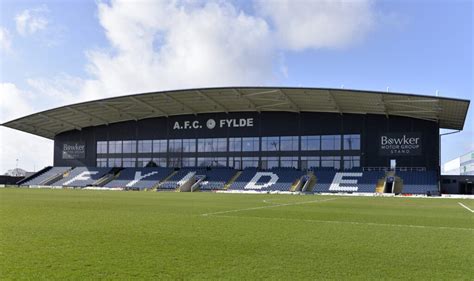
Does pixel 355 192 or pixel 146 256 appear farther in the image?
pixel 355 192

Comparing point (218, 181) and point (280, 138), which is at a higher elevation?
point (280, 138)

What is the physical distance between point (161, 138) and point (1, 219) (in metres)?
53.9

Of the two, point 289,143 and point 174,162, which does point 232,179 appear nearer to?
point 289,143

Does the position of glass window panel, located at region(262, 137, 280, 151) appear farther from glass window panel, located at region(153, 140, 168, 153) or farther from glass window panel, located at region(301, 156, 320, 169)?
glass window panel, located at region(153, 140, 168, 153)

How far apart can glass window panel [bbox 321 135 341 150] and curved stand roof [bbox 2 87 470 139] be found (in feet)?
11.8

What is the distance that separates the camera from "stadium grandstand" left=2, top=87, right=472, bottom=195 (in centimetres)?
5291

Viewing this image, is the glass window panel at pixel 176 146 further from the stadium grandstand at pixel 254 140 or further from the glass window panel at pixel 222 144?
the glass window panel at pixel 222 144

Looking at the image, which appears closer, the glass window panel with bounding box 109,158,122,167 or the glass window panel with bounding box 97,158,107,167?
the glass window panel with bounding box 109,158,122,167

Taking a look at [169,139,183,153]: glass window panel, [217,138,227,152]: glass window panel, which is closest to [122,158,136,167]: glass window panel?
[169,139,183,153]: glass window panel

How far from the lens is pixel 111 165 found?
7212 cm

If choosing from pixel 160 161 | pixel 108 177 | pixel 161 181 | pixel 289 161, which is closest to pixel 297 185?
pixel 289 161

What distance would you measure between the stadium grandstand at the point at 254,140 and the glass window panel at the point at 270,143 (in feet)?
0.47

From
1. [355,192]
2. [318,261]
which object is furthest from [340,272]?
[355,192]

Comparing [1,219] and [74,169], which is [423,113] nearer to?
[1,219]
